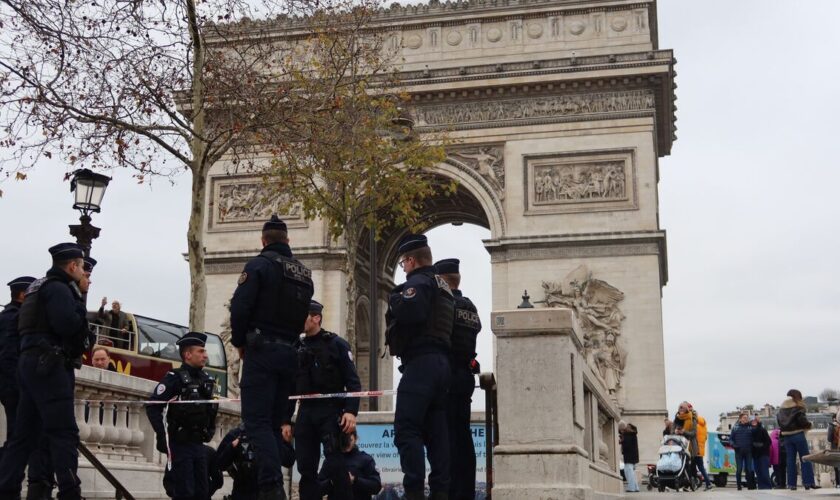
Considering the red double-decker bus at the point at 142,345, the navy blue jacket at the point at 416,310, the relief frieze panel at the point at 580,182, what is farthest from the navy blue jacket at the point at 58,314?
the relief frieze panel at the point at 580,182

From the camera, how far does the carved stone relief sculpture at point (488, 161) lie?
108 feet

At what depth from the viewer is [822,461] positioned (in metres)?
12.5

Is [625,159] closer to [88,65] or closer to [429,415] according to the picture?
[88,65]

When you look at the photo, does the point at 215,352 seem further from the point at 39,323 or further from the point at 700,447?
the point at 39,323

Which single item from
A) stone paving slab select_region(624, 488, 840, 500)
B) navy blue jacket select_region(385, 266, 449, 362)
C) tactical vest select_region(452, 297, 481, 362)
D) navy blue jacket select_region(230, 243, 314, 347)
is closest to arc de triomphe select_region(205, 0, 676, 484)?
stone paving slab select_region(624, 488, 840, 500)

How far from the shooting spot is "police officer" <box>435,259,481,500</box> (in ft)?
28.4

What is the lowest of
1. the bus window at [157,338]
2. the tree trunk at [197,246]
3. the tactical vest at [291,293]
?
the tactical vest at [291,293]

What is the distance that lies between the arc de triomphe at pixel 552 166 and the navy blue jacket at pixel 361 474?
2044 centimetres

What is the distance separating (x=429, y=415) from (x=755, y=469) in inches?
551

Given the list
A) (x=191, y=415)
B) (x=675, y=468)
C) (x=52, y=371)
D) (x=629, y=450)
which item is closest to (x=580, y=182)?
(x=675, y=468)

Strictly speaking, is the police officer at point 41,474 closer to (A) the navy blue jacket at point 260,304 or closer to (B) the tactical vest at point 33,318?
(B) the tactical vest at point 33,318

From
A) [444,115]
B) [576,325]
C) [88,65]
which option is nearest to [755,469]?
[576,325]

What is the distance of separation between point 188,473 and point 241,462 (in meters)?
0.43

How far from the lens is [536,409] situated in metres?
8.85
